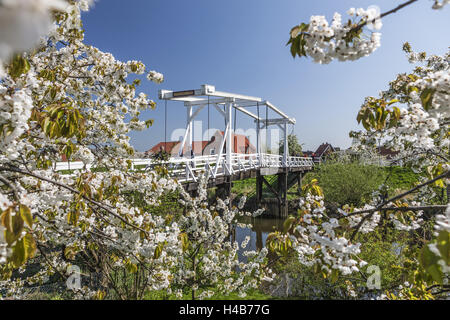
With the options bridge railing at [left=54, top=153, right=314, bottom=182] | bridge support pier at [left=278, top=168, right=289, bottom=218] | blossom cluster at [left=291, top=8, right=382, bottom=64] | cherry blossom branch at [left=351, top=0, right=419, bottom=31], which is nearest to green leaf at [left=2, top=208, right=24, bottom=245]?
blossom cluster at [left=291, top=8, right=382, bottom=64]

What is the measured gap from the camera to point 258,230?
15234mm

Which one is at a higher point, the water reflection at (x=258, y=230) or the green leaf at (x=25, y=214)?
the green leaf at (x=25, y=214)

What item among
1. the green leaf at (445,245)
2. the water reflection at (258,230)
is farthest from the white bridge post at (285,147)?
the green leaf at (445,245)

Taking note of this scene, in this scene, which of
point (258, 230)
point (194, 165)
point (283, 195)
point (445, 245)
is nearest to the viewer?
point (445, 245)

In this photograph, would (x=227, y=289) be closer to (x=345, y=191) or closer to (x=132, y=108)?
(x=132, y=108)

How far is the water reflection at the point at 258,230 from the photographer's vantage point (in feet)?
41.2

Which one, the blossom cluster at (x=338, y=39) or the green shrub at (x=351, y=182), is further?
the green shrub at (x=351, y=182)

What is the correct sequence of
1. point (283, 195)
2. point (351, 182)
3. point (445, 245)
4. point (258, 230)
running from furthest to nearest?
1. point (283, 195)
2. point (351, 182)
3. point (258, 230)
4. point (445, 245)

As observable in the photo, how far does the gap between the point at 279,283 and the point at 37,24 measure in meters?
6.84

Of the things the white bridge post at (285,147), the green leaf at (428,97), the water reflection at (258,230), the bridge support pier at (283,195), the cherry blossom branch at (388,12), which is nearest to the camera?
the cherry blossom branch at (388,12)

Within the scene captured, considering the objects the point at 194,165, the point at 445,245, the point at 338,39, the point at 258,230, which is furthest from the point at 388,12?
the point at 258,230

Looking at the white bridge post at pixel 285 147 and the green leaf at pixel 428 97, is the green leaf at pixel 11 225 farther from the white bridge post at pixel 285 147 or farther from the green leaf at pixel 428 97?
the white bridge post at pixel 285 147

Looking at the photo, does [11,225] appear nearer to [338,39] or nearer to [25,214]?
[25,214]

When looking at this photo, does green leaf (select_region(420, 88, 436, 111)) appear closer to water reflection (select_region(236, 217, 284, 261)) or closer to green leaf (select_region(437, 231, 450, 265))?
green leaf (select_region(437, 231, 450, 265))
